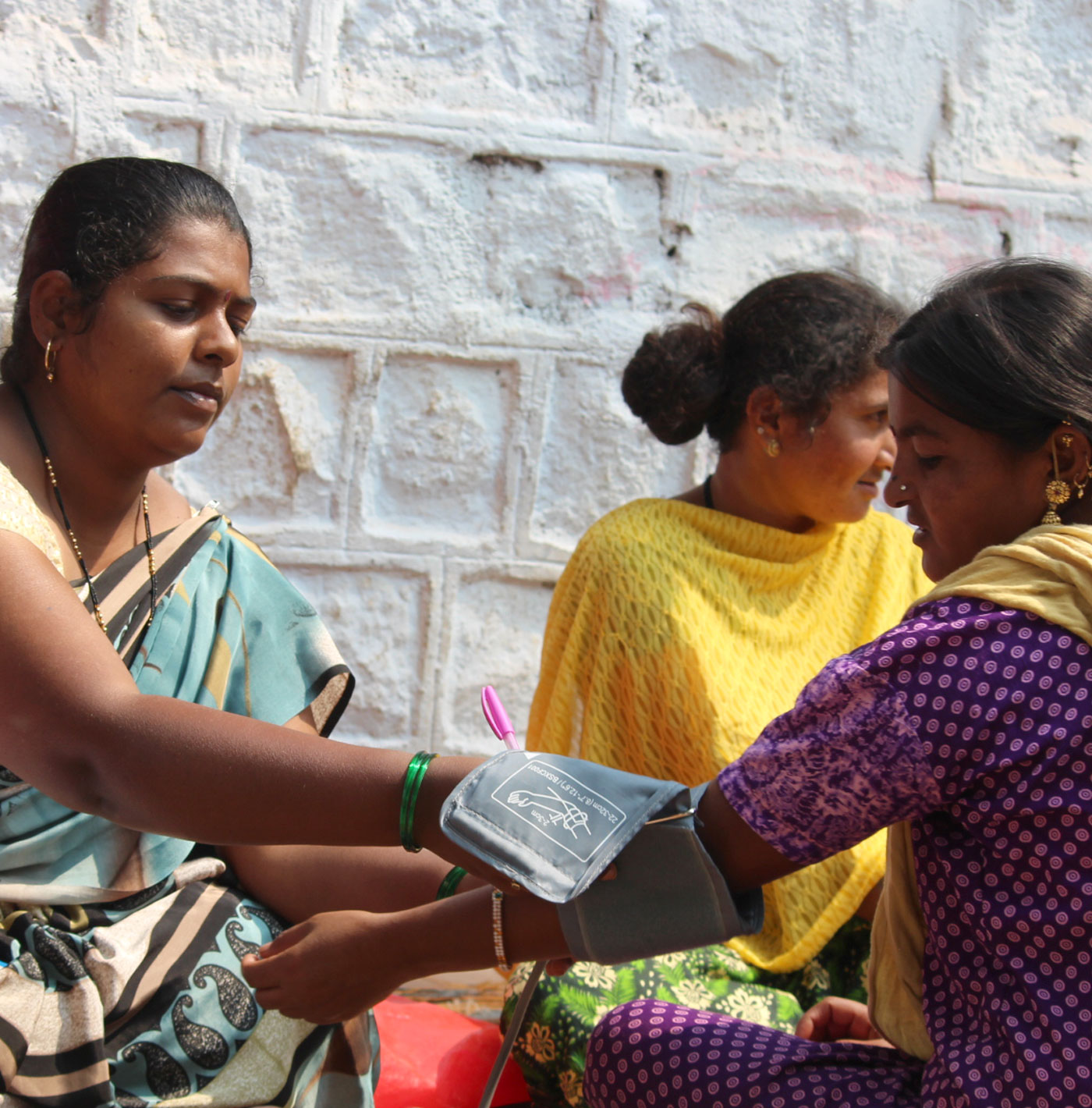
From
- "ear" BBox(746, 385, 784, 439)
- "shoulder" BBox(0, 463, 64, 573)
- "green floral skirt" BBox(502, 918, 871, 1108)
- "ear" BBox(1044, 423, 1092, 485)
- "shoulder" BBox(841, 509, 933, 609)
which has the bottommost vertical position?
"green floral skirt" BBox(502, 918, 871, 1108)

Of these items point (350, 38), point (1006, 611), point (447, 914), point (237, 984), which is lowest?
point (237, 984)

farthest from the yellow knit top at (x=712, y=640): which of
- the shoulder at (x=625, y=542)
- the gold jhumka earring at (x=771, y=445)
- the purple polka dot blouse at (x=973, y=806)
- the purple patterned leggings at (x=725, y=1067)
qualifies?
the purple polka dot blouse at (x=973, y=806)

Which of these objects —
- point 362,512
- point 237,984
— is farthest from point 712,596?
point 237,984

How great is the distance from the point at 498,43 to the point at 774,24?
2.49 feet

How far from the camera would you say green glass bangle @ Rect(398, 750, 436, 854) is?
4.78 feet

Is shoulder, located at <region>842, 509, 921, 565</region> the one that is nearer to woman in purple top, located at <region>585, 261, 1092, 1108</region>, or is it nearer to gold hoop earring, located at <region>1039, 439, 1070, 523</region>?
woman in purple top, located at <region>585, 261, 1092, 1108</region>

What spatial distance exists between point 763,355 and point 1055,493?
4.06 ft

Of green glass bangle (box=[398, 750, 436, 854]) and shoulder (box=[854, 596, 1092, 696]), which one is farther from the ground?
shoulder (box=[854, 596, 1092, 696])

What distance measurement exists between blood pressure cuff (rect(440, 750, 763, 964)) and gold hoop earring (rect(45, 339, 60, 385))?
102cm

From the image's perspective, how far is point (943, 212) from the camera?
3.38m

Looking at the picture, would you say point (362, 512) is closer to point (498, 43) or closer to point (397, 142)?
point (397, 142)

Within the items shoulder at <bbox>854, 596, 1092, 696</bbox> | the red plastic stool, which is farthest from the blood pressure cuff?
the red plastic stool

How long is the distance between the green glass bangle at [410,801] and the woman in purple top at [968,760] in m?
0.37

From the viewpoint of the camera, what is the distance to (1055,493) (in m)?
1.48
